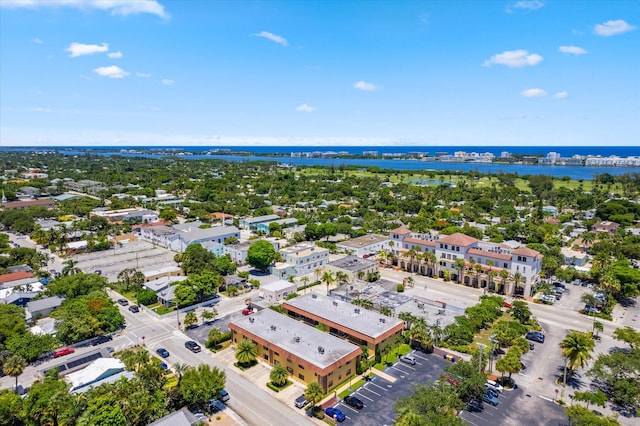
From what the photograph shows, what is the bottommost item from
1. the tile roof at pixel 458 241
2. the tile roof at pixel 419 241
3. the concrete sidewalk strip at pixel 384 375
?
the concrete sidewalk strip at pixel 384 375

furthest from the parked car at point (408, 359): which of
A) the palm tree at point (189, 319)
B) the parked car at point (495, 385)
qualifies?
the palm tree at point (189, 319)

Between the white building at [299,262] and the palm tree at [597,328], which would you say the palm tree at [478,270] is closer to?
the palm tree at [597,328]

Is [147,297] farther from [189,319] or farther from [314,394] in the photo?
[314,394]

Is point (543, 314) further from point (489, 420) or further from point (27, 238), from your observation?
point (27, 238)

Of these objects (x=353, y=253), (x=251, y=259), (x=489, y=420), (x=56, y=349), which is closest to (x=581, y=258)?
(x=353, y=253)

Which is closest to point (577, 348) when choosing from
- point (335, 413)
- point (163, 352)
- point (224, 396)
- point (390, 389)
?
point (390, 389)

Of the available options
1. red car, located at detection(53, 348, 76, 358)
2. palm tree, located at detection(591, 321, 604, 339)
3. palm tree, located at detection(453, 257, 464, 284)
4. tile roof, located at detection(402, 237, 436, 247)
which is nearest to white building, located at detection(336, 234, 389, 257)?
tile roof, located at detection(402, 237, 436, 247)

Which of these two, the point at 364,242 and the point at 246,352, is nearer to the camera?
the point at 246,352
